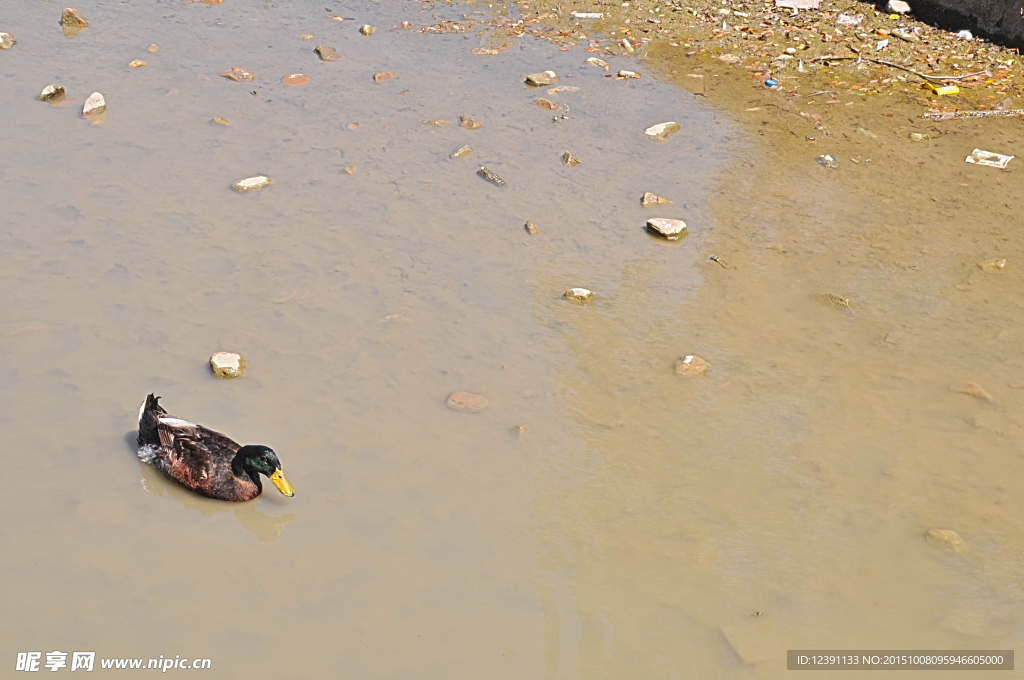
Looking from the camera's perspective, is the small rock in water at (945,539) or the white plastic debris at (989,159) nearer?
the small rock in water at (945,539)

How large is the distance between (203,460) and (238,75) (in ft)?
17.7

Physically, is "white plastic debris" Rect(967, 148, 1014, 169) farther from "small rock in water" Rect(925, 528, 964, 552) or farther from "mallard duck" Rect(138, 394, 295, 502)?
"mallard duck" Rect(138, 394, 295, 502)

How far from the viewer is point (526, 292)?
5512 millimetres

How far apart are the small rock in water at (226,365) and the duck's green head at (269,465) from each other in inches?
31.7

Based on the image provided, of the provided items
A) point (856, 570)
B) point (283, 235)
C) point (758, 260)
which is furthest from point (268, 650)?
point (758, 260)

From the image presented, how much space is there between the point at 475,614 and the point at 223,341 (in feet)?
7.92

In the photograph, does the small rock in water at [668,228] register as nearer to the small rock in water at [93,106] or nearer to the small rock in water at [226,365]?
the small rock in water at [226,365]

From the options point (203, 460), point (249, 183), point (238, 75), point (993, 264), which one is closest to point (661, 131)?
point (993, 264)

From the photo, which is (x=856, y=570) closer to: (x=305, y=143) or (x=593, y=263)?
(x=593, y=263)

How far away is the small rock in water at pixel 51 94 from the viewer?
7507mm

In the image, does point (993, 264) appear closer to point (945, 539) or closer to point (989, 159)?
point (989, 159)

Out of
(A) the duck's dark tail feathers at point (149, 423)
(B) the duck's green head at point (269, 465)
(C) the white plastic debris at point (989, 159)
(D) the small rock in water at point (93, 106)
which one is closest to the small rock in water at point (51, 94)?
(D) the small rock in water at point (93, 106)

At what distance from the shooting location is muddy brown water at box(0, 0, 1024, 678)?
3.48 m

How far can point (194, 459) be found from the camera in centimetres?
402
